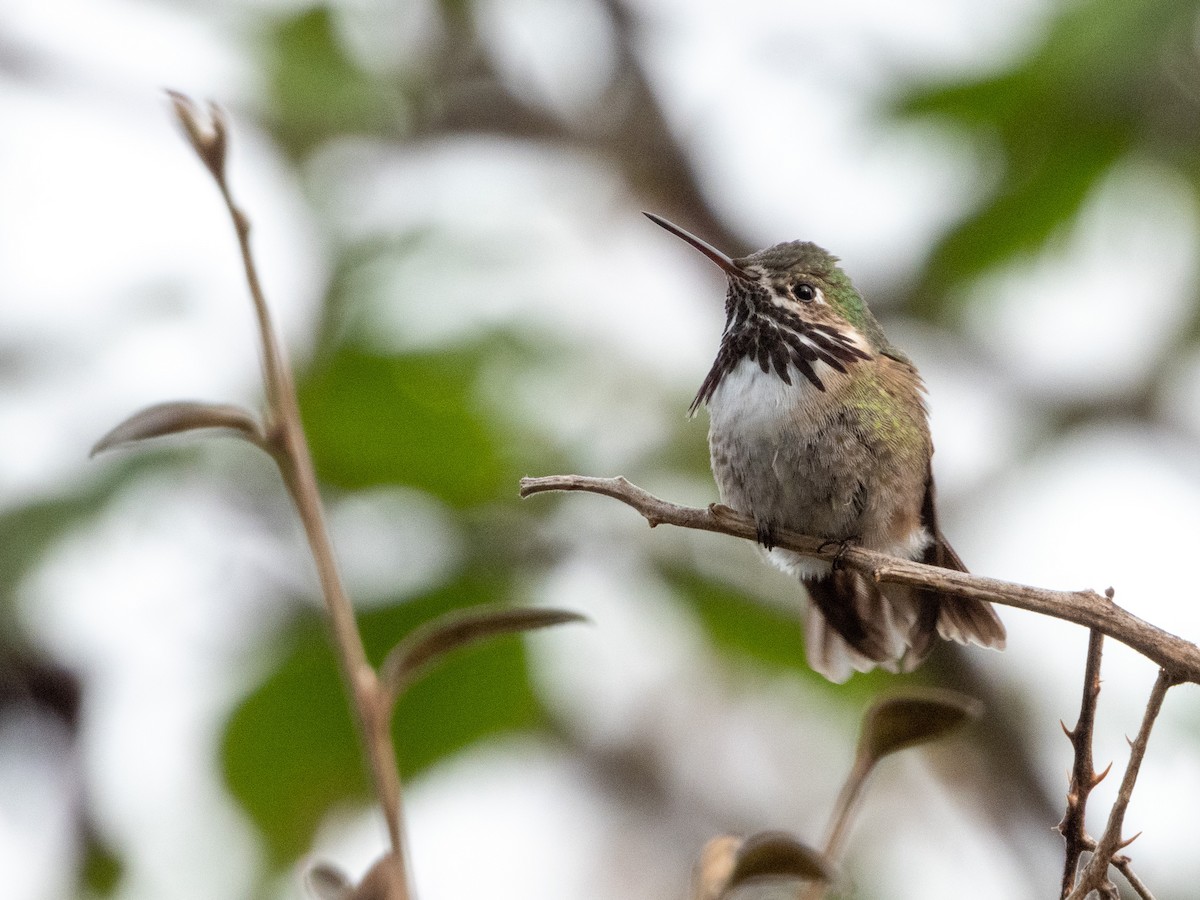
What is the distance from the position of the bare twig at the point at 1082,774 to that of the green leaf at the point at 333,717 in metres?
1.80

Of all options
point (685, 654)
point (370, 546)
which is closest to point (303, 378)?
point (370, 546)

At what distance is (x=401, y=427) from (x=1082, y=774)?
207 cm

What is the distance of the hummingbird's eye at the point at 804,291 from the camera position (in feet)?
11.3

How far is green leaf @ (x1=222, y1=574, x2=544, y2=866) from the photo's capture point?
279 cm

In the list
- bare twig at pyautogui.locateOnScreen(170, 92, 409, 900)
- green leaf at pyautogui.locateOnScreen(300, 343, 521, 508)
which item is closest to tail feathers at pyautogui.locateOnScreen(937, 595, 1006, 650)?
green leaf at pyautogui.locateOnScreen(300, 343, 521, 508)

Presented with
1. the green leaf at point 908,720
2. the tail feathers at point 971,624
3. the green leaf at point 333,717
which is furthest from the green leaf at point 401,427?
the green leaf at point 908,720

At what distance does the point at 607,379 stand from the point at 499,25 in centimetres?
129

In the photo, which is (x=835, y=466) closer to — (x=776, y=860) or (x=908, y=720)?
(x=908, y=720)

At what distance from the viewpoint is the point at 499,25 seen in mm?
4469

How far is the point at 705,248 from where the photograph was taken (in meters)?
2.91

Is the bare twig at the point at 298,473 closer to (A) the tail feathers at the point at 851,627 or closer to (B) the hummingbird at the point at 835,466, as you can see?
(B) the hummingbird at the point at 835,466

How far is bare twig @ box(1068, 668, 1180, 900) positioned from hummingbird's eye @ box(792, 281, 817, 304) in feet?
7.88

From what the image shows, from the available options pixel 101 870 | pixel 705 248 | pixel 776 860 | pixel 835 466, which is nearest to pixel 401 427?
pixel 705 248

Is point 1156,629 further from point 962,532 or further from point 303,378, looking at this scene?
point 962,532
